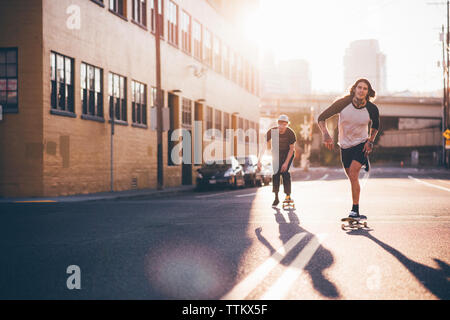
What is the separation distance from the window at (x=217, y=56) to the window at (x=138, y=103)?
12800 mm

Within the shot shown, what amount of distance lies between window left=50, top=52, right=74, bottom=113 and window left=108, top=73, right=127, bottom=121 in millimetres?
2796

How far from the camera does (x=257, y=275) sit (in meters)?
4.91

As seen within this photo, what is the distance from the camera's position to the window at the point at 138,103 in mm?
24312

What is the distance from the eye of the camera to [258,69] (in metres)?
52.7

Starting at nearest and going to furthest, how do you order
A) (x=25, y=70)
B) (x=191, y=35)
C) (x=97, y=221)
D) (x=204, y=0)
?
(x=97, y=221) → (x=25, y=70) → (x=191, y=35) → (x=204, y=0)

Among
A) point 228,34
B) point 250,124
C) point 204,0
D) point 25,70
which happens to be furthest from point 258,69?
point 25,70

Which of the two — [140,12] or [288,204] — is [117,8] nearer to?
[140,12]

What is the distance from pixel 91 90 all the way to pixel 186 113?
1103 cm

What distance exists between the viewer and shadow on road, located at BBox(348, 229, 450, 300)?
4.30 metres

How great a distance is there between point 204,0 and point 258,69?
18221mm

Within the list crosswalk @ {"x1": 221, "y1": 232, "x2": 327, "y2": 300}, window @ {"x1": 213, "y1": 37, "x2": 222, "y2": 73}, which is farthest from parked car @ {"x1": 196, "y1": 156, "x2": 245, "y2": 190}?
crosswalk @ {"x1": 221, "y1": 232, "x2": 327, "y2": 300}

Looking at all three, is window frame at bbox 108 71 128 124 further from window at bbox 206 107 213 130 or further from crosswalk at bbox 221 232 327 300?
crosswalk at bbox 221 232 327 300

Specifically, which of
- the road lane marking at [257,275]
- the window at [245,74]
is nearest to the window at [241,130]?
the window at [245,74]
